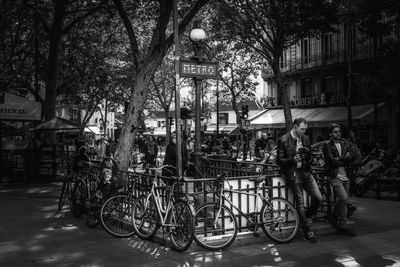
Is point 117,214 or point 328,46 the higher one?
point 328,46

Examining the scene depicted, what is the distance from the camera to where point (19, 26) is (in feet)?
74.0

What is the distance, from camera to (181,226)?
6945 mm

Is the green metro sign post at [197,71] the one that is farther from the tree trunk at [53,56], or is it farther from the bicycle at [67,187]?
the tree trunk at [53,56]


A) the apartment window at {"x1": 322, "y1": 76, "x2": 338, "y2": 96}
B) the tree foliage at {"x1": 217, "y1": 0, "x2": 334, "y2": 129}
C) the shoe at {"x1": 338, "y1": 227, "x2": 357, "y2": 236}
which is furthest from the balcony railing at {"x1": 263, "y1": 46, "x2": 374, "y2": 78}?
the shoe at {"x1": 338, "y1": 227, "x2": 357, "y2": 236}

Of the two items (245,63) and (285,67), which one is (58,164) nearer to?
(245,63)

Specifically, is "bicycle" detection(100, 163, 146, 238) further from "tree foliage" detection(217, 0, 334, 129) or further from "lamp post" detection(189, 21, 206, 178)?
"tree foliage" detection(217, 0, 334, 129)

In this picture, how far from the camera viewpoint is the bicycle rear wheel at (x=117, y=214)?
8055 millimetres

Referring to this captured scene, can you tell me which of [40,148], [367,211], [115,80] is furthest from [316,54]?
[367,211]

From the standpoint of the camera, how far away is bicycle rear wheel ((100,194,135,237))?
26.4 ft

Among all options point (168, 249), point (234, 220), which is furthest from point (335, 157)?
point (168, 249)

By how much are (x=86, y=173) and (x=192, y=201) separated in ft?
9.79

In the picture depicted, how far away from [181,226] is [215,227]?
0.56 metres

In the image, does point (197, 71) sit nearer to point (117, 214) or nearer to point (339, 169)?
point (117, 214)

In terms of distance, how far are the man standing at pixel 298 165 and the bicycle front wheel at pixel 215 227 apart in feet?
3.91
